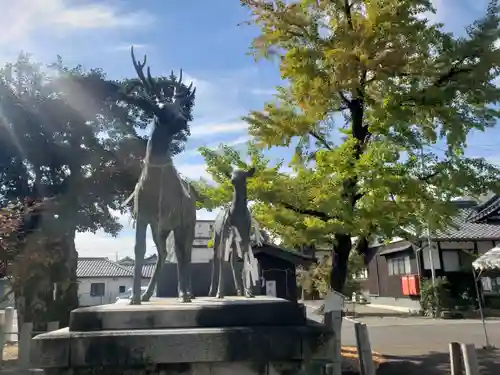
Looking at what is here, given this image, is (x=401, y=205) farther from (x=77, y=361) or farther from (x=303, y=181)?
(x=77, y=361)

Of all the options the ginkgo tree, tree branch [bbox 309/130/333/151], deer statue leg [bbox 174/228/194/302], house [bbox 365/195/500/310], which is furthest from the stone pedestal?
house [bbox 365/195/500/310]

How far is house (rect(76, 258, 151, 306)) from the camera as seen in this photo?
4108 cm

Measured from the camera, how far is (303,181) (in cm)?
998

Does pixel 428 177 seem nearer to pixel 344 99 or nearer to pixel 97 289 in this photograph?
pixel 344 99

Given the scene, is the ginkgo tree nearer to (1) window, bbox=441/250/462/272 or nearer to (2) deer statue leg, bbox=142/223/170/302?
(2) deer statue leg, bbox=142/223/170/302

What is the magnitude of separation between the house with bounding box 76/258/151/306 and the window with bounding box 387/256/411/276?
2437 cm

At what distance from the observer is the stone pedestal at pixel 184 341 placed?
3.91m

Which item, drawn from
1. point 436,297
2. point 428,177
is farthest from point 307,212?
point 436,297

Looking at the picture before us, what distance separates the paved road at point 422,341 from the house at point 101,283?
27738mm

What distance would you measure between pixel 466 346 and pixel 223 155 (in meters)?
6.95

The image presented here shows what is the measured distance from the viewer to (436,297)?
23250 mm

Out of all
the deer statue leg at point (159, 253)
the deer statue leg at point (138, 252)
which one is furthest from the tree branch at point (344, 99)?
the deer statue leg at point (138, 252)

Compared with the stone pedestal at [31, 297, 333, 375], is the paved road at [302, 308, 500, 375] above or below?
below

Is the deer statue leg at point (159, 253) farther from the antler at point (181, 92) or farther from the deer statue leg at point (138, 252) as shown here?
the antler at point (181, 92)
